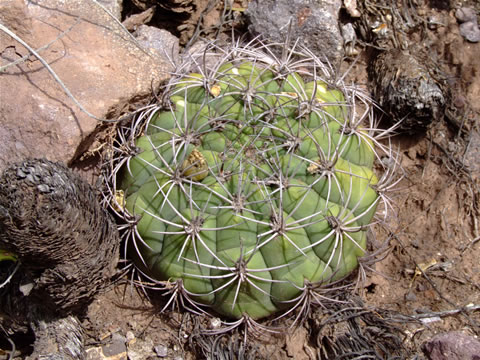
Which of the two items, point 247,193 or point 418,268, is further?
point 418,268

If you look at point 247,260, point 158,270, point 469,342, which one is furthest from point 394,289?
point 158,270

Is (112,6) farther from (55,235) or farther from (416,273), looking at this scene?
(416,273)

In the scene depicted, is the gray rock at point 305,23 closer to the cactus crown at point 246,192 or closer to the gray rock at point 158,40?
the gray rock at point 158,40

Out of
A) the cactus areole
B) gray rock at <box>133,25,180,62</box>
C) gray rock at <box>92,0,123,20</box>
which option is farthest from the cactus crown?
gray rock at <box>92,0,123,20</box>

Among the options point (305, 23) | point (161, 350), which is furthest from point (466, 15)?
point (161, 350)

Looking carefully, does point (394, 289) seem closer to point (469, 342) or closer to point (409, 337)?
point (409, 337)

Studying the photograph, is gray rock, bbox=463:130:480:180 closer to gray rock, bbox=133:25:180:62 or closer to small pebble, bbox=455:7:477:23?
small pebble, bbox=455:7:477:23

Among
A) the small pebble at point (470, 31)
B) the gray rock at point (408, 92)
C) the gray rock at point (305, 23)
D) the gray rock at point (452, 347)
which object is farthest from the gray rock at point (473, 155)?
the gray rock at point (452, 347)
